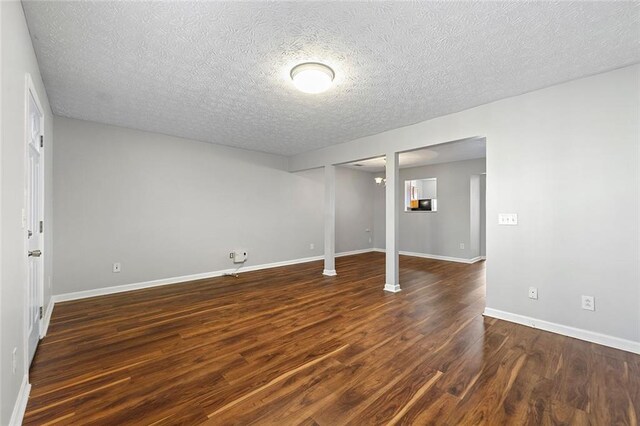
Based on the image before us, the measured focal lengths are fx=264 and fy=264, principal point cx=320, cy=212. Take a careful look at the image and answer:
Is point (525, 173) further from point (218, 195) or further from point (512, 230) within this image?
point (218, 195)

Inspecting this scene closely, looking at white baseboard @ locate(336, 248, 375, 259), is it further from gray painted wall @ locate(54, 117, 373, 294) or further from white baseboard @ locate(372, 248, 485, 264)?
gray painted wall @ locate(54, 117, 373, 294)

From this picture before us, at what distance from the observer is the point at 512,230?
2.98 m

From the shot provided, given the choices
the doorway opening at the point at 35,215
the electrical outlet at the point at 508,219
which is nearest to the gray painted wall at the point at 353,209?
the electrical outlet at the point at 508,219

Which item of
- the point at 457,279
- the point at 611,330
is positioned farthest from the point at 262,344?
the point at 457,279

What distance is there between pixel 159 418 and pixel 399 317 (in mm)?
2426

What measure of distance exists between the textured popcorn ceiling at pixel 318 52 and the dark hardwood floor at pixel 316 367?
2.52 meters

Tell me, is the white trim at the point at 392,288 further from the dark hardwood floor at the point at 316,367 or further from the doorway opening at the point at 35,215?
the doorway opening at the point at 35,215

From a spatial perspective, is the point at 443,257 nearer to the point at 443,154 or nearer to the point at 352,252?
the point at 352,252

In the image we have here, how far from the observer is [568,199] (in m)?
2.63

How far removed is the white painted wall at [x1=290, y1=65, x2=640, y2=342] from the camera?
92.8 inches

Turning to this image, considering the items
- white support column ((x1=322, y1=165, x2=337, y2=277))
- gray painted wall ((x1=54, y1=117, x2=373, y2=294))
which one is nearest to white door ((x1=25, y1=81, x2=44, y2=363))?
gray painted wall ((x1=54, y1=117, x2=373, y2=294))

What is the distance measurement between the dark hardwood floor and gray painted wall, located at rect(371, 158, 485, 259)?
3459 millimetres

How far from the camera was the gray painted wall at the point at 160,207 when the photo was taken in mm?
3734

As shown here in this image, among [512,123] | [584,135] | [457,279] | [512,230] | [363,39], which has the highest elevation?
[363,39]
